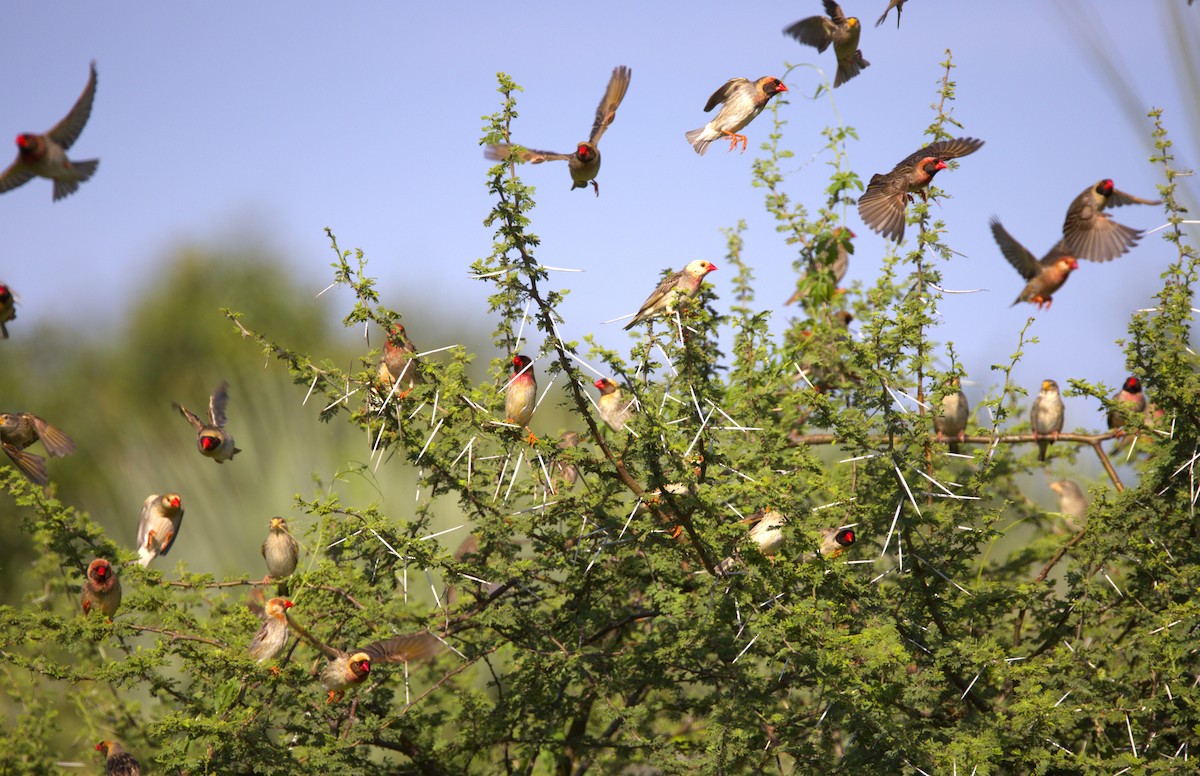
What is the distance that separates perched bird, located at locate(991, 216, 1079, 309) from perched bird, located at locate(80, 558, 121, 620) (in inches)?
194

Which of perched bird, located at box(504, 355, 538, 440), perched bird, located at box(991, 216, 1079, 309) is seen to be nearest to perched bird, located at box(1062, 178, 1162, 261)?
perched bird, located at box(991, 216, 1079, 309)

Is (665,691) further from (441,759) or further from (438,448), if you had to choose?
(438,448)

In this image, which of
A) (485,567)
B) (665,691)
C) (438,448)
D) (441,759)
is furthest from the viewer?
(665,691)

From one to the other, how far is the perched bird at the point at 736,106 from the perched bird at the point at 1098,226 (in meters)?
1.82

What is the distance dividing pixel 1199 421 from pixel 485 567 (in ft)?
8.51

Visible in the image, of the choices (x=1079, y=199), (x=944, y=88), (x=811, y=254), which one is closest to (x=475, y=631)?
(x=811, y=254)

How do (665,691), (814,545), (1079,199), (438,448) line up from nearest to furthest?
(814,545)
(438,448)
(665,691)
(1079,199)

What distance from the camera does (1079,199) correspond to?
18.2 ft

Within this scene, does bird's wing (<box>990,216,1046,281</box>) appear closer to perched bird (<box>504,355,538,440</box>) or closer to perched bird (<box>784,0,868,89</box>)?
perched bird (<box>784,0,868,89</box>)

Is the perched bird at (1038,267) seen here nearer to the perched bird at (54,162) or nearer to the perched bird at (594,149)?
the perched bird at (594,149)

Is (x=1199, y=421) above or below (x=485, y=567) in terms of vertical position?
above

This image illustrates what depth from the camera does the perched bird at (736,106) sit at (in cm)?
484

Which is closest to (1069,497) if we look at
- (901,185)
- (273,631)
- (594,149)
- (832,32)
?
(901,185)

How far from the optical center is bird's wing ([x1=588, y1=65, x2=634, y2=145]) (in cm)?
465
